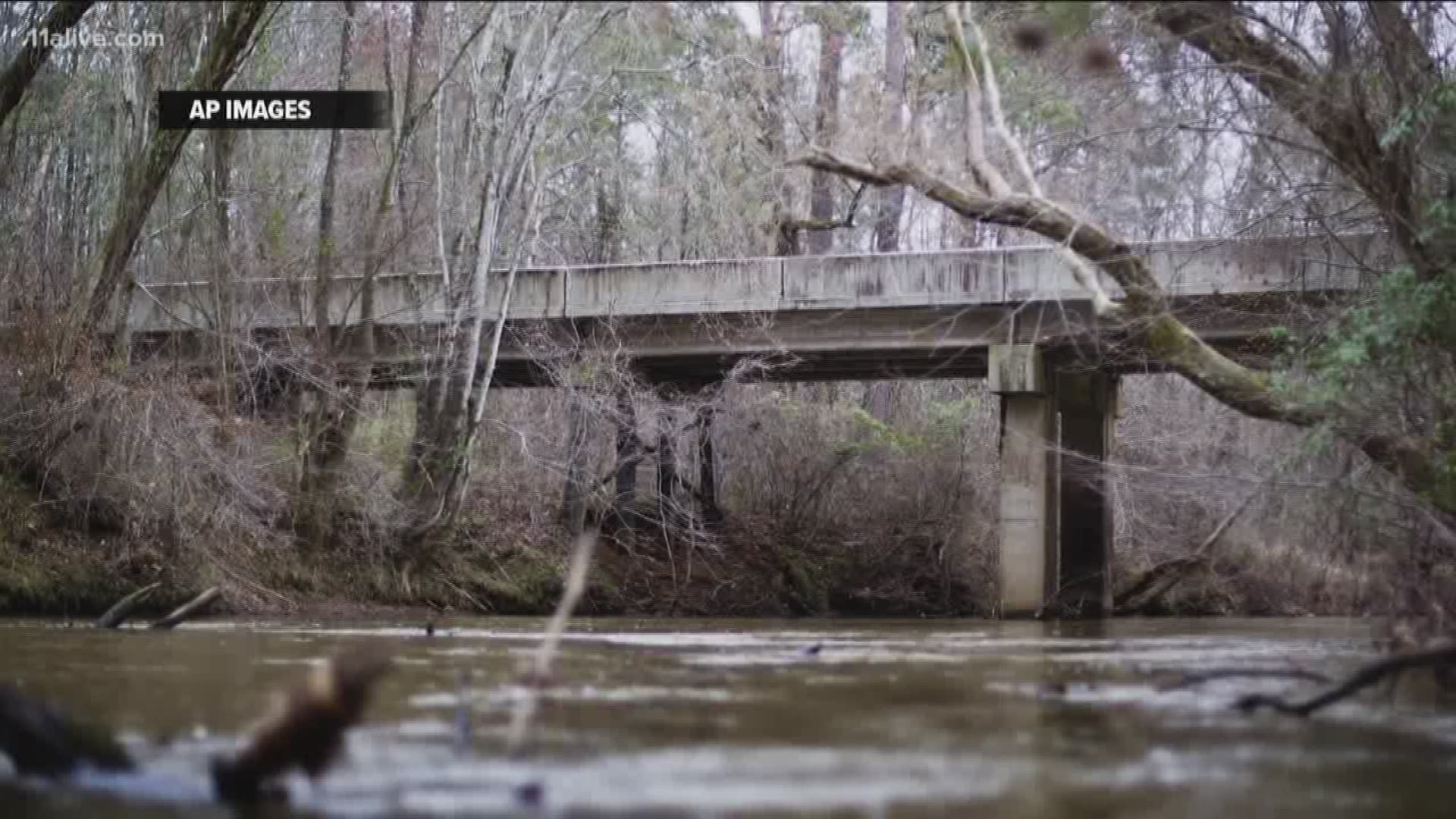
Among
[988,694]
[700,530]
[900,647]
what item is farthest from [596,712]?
[700,530]

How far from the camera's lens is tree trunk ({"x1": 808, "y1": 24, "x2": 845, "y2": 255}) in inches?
1008

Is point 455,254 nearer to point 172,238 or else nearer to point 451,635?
point 172,238

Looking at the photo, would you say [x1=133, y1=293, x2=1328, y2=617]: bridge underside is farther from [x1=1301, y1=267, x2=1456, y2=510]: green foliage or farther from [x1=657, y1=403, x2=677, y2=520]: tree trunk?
[x1=1301, y1=267, x2=1456, y2=510]: green foliage

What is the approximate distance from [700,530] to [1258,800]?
1035 inches

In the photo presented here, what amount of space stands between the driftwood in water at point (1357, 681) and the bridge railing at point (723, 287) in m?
15.7

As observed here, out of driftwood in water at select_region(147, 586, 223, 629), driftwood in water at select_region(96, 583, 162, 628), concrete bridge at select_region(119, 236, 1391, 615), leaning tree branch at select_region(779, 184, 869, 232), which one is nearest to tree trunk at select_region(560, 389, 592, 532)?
concrete bridge at select_region(119, 236, 1391, 615)

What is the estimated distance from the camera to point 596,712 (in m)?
9.44

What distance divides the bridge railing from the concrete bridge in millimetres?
30

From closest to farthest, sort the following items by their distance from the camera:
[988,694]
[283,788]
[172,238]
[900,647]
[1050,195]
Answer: [283,788] → [988,694] → [900,647] → [1050,195] → [172,238]

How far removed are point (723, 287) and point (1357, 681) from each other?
23763 mm

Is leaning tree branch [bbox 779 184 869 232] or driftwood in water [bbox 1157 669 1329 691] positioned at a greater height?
leaning tree branch [bbox 779 184 869 232]

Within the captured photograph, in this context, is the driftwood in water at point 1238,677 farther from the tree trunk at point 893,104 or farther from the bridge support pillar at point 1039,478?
the bridge support pillar at point 1039,478

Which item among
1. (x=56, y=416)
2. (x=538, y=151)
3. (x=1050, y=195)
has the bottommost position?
(x=56, y=416)

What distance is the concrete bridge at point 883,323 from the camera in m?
29.5
